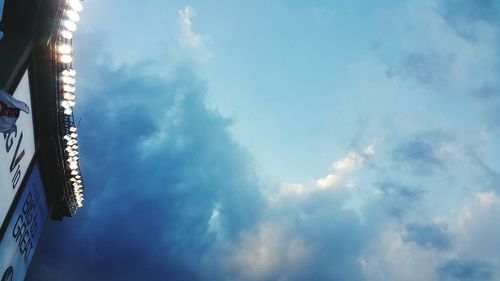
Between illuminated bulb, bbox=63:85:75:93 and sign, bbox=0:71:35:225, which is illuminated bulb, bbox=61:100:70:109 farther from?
sign, bbox=0:71:35:225

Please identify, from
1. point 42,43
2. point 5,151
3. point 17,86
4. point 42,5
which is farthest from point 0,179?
point 42,5

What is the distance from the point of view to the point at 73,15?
1855 cm

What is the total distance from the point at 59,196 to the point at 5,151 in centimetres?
1303

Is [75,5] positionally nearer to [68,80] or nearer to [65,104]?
[68,80]

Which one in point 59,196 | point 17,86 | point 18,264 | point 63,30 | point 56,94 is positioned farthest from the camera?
point 59,196

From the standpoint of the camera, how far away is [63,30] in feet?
62.0

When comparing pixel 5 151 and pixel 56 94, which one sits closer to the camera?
pixel 5 151

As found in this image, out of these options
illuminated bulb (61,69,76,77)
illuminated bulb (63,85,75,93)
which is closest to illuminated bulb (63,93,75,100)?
illuminated bulb (63,85,75,93)

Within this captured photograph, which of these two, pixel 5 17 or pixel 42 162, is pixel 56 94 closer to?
pixel 5 17

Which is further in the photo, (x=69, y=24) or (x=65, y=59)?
(x=65, y=59)

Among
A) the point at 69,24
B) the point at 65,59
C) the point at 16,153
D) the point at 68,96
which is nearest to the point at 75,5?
the point at 69,24

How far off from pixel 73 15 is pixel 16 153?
27.4ft

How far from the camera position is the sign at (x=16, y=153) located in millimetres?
18109

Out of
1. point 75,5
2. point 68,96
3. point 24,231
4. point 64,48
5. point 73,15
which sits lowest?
point 24,231
